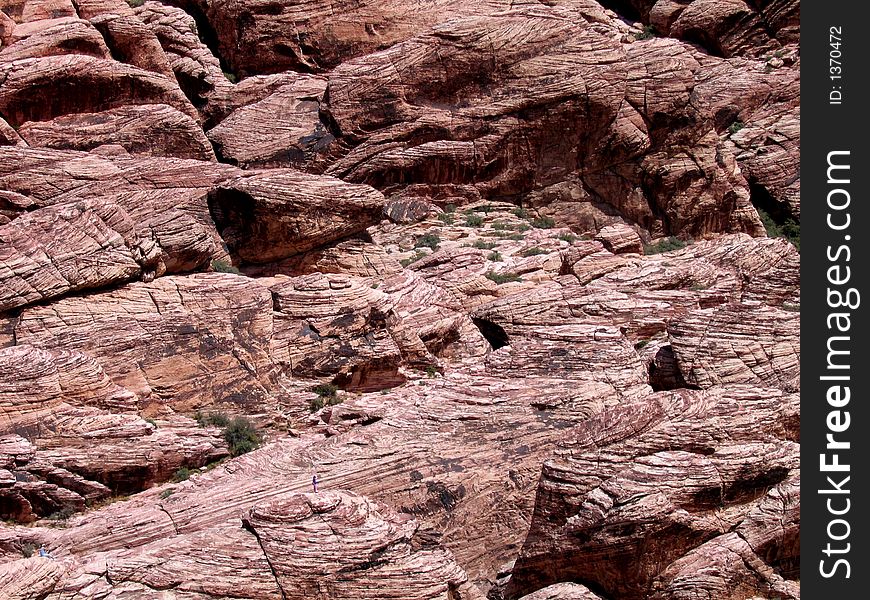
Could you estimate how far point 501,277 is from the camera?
45.5 metres

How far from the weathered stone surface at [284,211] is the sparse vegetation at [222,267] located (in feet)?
2.84

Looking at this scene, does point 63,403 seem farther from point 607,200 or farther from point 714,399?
point 607,200

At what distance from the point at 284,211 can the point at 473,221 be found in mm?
8416

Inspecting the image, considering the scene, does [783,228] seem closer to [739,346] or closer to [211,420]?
[739,346]

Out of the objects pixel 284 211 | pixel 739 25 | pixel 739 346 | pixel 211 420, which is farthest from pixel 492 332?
pixel 739 25

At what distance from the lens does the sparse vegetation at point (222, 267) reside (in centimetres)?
4294

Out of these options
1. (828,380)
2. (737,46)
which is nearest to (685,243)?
(737,46)

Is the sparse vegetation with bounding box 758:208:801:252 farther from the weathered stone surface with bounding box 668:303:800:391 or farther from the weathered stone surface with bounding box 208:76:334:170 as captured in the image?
the weathered stone surface with bounding box 208:76:334:170

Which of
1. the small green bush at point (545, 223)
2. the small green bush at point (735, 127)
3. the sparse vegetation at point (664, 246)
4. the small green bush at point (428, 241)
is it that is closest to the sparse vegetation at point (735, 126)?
the small green bush at point (735, 127)

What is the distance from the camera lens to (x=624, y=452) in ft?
120

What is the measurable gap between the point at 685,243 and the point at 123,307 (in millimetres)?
21657

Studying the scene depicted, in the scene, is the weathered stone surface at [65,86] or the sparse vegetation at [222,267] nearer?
the sparse vegetation at [222,267]

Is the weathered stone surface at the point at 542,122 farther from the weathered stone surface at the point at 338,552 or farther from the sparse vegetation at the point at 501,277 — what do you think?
the weathered stone surface at the point at 338,552

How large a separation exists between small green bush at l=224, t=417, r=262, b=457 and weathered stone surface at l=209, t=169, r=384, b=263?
759 centimetres
